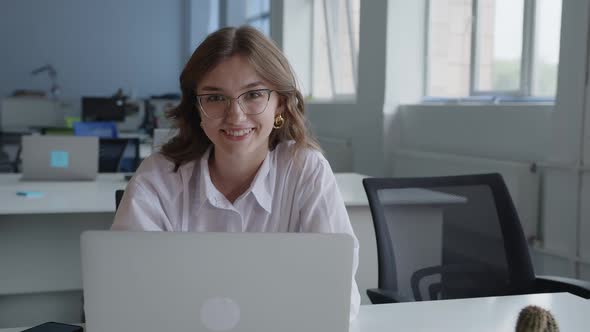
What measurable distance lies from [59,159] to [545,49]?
105 inches

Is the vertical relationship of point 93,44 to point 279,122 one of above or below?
above

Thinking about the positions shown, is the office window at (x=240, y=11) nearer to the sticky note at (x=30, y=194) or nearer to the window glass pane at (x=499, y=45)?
the window glass pane at (x=499, y=45)

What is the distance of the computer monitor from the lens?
707 cm

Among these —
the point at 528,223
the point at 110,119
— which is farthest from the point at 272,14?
the point at 528,223

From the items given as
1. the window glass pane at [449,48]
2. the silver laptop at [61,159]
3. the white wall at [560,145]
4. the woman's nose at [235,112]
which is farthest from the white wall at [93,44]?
the woman's nose at [235,112]

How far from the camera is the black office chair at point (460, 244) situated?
5.64ft

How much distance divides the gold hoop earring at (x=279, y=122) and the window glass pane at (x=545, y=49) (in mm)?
2200

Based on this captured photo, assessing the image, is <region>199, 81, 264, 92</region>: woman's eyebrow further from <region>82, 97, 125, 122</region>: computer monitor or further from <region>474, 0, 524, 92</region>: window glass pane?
<region>82, 97, 125, 122</region>: computer monitor

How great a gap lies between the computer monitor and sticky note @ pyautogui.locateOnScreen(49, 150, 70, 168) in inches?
158

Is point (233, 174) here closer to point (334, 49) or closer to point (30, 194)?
point (30, 194)

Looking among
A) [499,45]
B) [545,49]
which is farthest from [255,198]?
[499,45]

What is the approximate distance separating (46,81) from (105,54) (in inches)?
39.1

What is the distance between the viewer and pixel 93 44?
32.1ft

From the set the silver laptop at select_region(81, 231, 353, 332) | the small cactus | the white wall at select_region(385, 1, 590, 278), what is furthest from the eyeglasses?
the white wall at select_region(385, 1, 590, 278)
